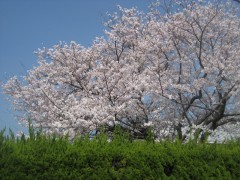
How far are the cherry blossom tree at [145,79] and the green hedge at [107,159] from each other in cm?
505

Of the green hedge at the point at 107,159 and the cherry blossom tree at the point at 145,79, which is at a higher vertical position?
the cherry blossom tree at the point at 145,79

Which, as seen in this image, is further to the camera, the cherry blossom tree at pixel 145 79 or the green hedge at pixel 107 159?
the cherry blossom tree at pixel 145 79

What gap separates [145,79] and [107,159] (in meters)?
7.51

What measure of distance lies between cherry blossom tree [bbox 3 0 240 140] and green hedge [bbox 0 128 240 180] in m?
5.05

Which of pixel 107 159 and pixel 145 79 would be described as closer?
pixel 107 159

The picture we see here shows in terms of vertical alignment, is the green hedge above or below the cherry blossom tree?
below

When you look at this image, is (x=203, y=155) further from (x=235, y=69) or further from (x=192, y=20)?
(x=192, y=20)

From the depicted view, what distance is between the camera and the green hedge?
588 centimetres

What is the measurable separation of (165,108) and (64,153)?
361 inches

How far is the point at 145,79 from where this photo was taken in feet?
44.5

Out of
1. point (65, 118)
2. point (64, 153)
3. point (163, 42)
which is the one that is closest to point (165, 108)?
point (163, 42)

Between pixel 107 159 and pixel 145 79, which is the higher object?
pixel 145 79

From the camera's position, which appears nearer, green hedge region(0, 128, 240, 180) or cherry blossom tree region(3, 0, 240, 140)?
green hedge region(0, 128, 240, 180)

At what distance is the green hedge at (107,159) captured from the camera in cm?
588
